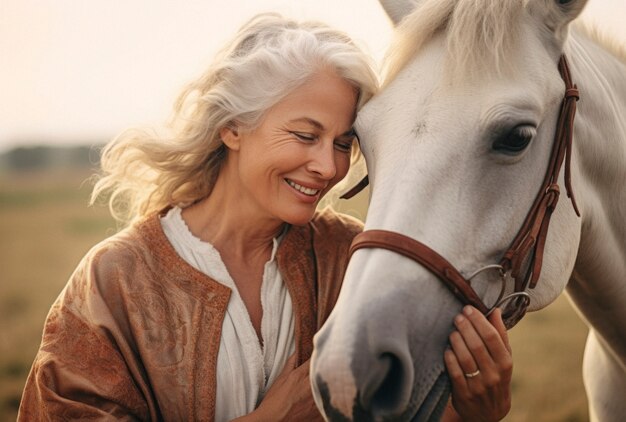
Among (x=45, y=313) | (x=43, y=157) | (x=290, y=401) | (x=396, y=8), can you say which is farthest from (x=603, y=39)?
(x=43, y=157)

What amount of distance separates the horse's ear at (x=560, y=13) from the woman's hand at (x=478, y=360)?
0.84 m

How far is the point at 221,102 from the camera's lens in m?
2.20

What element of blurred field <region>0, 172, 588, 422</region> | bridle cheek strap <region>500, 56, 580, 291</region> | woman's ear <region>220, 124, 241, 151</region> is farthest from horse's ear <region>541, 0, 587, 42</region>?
blurred field <region>0, 172, 588, 422</region>

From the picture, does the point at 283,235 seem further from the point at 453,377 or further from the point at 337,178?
the point at 453,377

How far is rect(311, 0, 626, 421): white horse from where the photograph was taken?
54.9 inches

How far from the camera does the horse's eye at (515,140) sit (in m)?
1.55

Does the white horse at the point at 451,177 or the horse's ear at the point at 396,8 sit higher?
the horse's ear at the point at 396,8

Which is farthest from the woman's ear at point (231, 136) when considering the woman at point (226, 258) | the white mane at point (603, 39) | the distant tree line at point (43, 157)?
the distant tree line at point (43, 157)

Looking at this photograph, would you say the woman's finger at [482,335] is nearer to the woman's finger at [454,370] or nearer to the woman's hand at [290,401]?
the woman's finger at [454,370]

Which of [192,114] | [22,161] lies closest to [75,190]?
[22,161]

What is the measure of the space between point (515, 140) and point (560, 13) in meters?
0.45

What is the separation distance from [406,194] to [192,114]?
1117 millimetres

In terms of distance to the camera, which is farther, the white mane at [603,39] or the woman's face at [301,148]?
the white mane at [603,39]

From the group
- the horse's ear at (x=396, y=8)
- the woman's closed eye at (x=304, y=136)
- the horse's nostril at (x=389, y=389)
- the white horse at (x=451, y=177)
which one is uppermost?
the horse's ear at (x=396, y=8)
